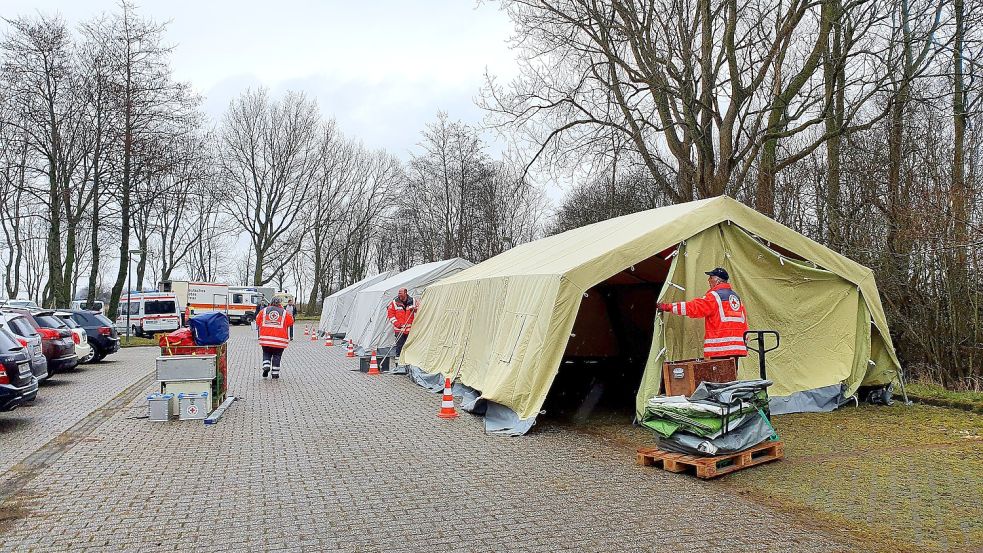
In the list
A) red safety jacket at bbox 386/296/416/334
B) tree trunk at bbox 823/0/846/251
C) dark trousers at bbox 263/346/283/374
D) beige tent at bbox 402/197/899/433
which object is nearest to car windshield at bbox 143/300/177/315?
red safety jacket at bbox 386/296/416/334

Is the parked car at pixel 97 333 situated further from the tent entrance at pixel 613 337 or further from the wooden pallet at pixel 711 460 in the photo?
the wooden pallet at pixel 711 460

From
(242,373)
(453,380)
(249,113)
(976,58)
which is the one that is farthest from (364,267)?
(976,58)

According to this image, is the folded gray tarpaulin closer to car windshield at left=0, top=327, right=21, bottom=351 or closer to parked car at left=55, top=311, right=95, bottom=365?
car windshield at left=0, top=327, right=21, bottom=351

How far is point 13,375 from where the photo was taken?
373 inches

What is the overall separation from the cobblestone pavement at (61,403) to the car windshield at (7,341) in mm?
1113

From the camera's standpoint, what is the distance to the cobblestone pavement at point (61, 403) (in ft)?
28.8

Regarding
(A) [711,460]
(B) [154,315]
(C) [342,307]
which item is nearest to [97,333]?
(C) [342,307]

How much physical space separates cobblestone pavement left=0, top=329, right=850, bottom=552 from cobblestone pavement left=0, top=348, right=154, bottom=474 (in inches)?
28.0

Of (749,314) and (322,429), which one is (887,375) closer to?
(749,314)

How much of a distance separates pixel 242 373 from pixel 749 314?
11718 mm

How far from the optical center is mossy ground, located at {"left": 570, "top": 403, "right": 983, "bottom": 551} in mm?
5234

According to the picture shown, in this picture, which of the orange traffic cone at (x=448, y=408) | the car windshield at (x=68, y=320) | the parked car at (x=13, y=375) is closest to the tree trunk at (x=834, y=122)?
the orange traffic cone at (x=448, y=408)

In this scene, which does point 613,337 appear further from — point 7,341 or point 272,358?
point 7,341

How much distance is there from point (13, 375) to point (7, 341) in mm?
573
